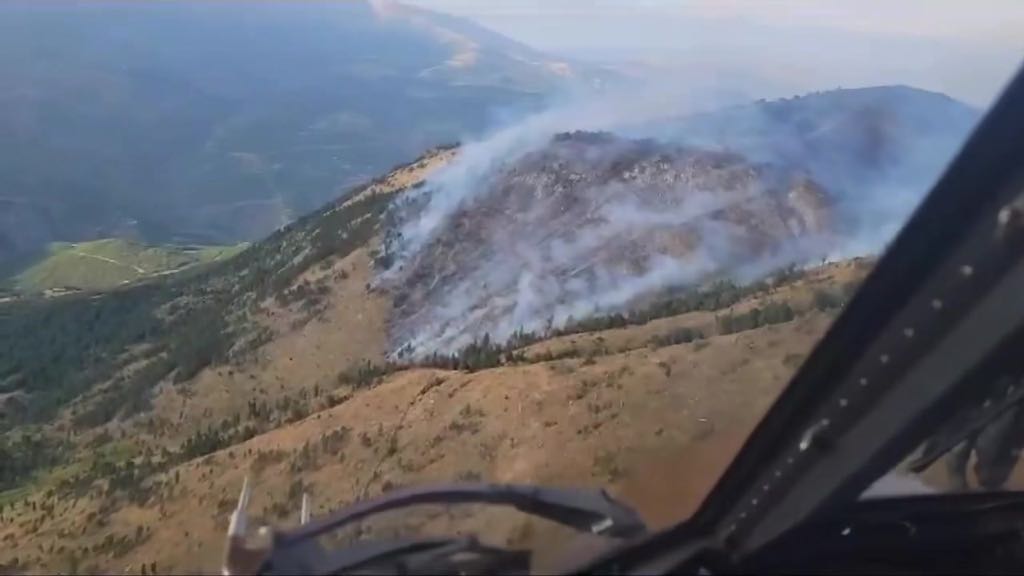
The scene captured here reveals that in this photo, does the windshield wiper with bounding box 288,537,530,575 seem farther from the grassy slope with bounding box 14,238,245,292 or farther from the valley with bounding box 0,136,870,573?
the grassy slope with bounding box 14,238,245,292

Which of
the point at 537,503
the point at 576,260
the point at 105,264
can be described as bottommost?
the point at 105,264

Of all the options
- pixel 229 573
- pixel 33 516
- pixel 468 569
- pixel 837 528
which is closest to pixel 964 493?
pixel 837 528

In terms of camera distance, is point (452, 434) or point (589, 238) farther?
point (589, 238)

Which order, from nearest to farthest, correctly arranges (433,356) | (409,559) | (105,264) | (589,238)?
(409,559), (433,356), (589,238), (105,264)

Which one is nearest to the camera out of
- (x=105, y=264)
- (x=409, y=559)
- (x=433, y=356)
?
(x=409, y=559)

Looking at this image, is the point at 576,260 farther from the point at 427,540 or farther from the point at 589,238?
the point at 427,540

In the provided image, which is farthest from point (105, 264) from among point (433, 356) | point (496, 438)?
point (496, 438)

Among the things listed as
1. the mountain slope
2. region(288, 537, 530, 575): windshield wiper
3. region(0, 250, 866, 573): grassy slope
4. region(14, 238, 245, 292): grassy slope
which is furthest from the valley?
region(14, 238, 245, 292): grassy slope

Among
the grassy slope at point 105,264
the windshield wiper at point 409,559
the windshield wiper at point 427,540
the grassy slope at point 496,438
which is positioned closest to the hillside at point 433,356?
the grassy slope at point 496,438
